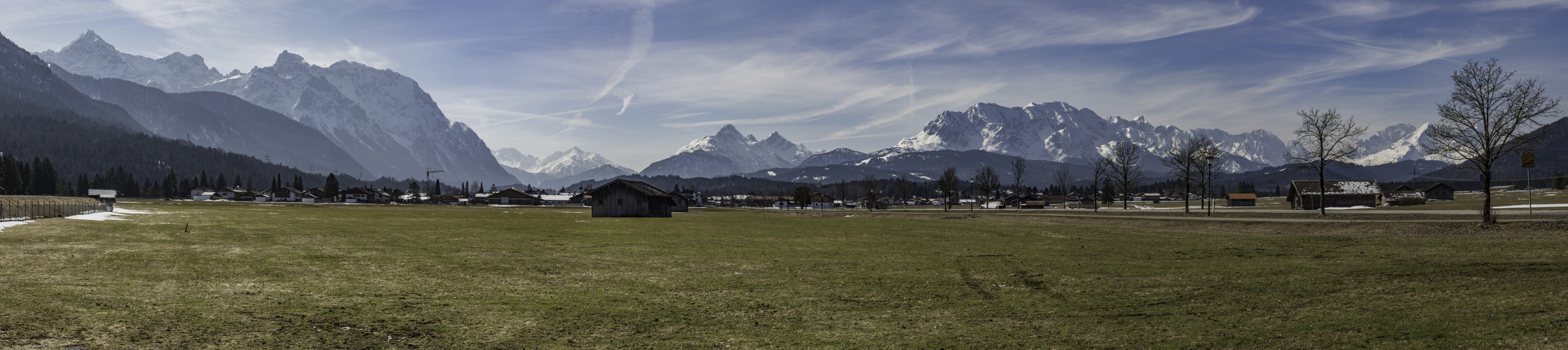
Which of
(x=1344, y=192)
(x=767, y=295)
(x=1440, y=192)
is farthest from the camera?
(x=1440, y=192)

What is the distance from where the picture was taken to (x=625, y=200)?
82312mm

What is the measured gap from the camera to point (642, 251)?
28.6 m

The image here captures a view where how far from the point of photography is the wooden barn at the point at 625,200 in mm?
81750

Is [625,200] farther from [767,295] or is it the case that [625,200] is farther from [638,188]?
[767,295]

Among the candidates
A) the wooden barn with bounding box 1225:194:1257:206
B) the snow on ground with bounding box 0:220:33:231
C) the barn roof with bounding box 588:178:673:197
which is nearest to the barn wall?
the barn roof with bounding box 588:178:673:197

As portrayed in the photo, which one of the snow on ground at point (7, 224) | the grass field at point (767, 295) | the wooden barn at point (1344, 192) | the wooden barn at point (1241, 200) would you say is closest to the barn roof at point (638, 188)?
the snow on ground at point (7, 224)

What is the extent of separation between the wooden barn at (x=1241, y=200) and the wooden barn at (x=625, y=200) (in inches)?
4570

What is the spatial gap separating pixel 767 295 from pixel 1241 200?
151429 millimetres

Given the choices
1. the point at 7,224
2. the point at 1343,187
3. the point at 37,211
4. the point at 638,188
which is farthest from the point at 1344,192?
the point at 37,211

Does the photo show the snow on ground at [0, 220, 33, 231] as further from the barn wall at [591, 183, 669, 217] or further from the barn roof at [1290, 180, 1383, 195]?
the barn roof at [1290, 180, 1383, 195]

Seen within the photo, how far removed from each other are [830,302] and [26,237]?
30.0 m

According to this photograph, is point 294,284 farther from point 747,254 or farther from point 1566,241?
point 1566,241

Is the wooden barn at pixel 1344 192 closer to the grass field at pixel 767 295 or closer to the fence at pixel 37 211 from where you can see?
the grass field at pixel 767 295

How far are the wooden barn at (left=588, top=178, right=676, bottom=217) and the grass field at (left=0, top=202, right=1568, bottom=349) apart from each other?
2007 inches
